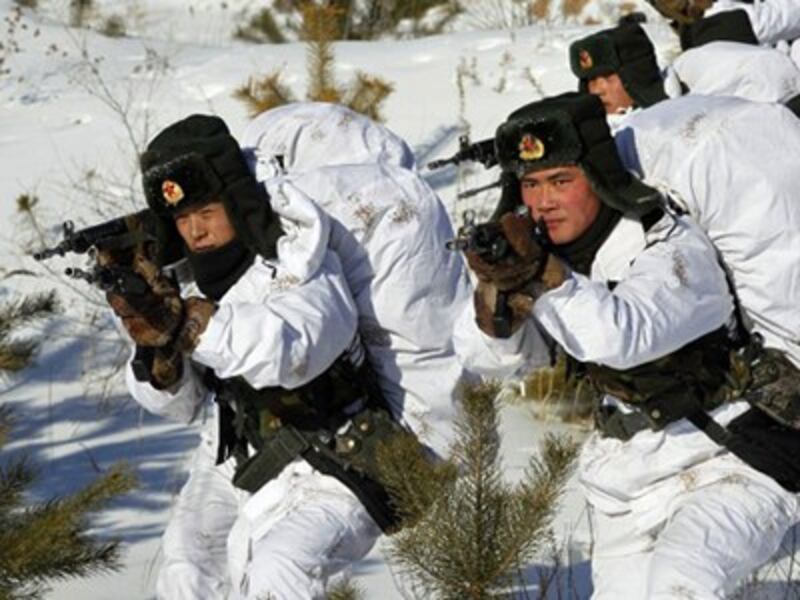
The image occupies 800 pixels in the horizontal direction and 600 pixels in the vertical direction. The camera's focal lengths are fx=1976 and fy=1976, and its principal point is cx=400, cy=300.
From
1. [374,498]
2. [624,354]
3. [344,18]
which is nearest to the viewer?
[624,354]

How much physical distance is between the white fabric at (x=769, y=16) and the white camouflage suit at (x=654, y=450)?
3.50 meters

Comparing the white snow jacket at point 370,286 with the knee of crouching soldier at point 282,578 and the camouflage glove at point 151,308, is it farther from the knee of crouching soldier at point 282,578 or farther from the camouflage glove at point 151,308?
the knee of crouching soldier at point 282,578

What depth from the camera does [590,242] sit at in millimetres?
Result: 4527

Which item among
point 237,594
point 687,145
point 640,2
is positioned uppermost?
point 687,145

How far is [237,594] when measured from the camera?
4938 mm

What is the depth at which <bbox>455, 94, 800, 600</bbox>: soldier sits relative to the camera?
14.0 feet

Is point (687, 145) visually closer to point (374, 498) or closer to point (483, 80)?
point (374, 498)

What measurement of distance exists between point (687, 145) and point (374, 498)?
1171mm

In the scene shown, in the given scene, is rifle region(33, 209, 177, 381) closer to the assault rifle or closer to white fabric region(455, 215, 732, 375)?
the assault rifle

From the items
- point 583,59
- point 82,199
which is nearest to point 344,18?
point 82,199

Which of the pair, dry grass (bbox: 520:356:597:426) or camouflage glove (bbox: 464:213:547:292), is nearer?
camouflage glove (bbox: 464:213:547:292)

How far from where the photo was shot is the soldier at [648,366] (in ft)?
14.0

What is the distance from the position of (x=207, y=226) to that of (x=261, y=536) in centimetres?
79

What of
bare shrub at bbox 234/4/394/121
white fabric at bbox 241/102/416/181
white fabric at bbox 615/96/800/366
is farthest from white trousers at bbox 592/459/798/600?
bare shrub at bbox 234/4/394/121
